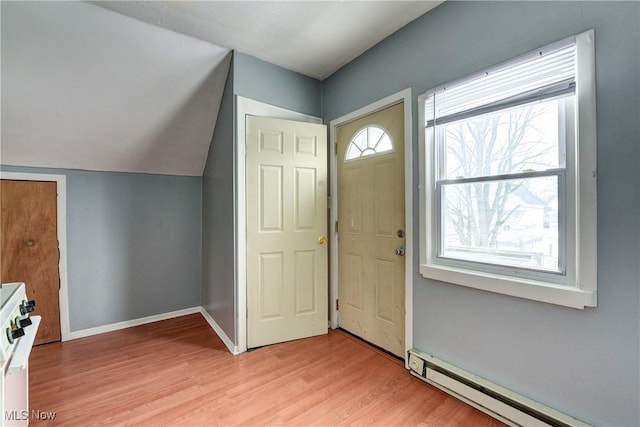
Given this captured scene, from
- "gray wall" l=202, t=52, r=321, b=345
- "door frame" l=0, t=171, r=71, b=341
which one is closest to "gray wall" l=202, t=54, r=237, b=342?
"gray wall" l=202, t=52, r=321, b=345

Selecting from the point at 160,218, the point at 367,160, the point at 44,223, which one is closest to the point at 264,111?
the point at 367,160

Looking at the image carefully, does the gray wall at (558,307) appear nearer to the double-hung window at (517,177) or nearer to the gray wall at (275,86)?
the double-hung window at (517,177)

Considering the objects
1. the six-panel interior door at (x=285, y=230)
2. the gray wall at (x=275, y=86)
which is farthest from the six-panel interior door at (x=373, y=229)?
the gray wall at (x=275, y=86)

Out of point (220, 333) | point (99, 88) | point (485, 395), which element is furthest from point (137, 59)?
point (485, 395)

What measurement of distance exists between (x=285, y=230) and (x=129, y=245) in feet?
5.84

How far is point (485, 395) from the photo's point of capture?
1.52m

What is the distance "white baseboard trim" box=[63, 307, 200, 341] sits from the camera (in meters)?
2.57

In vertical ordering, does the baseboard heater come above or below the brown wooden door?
below

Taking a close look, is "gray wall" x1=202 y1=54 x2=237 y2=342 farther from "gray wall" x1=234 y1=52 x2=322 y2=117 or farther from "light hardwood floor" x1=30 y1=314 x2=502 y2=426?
"light hardwood floor" x1=30 y1=314 x2=502 y2=426

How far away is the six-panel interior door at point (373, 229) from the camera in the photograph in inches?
82.7

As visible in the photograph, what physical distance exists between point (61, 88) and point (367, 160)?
2411mm

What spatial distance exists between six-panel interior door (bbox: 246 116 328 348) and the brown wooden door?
73.1 inches

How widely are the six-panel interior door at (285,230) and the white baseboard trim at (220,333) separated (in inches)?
4.8

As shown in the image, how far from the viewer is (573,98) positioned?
1.28 meters
